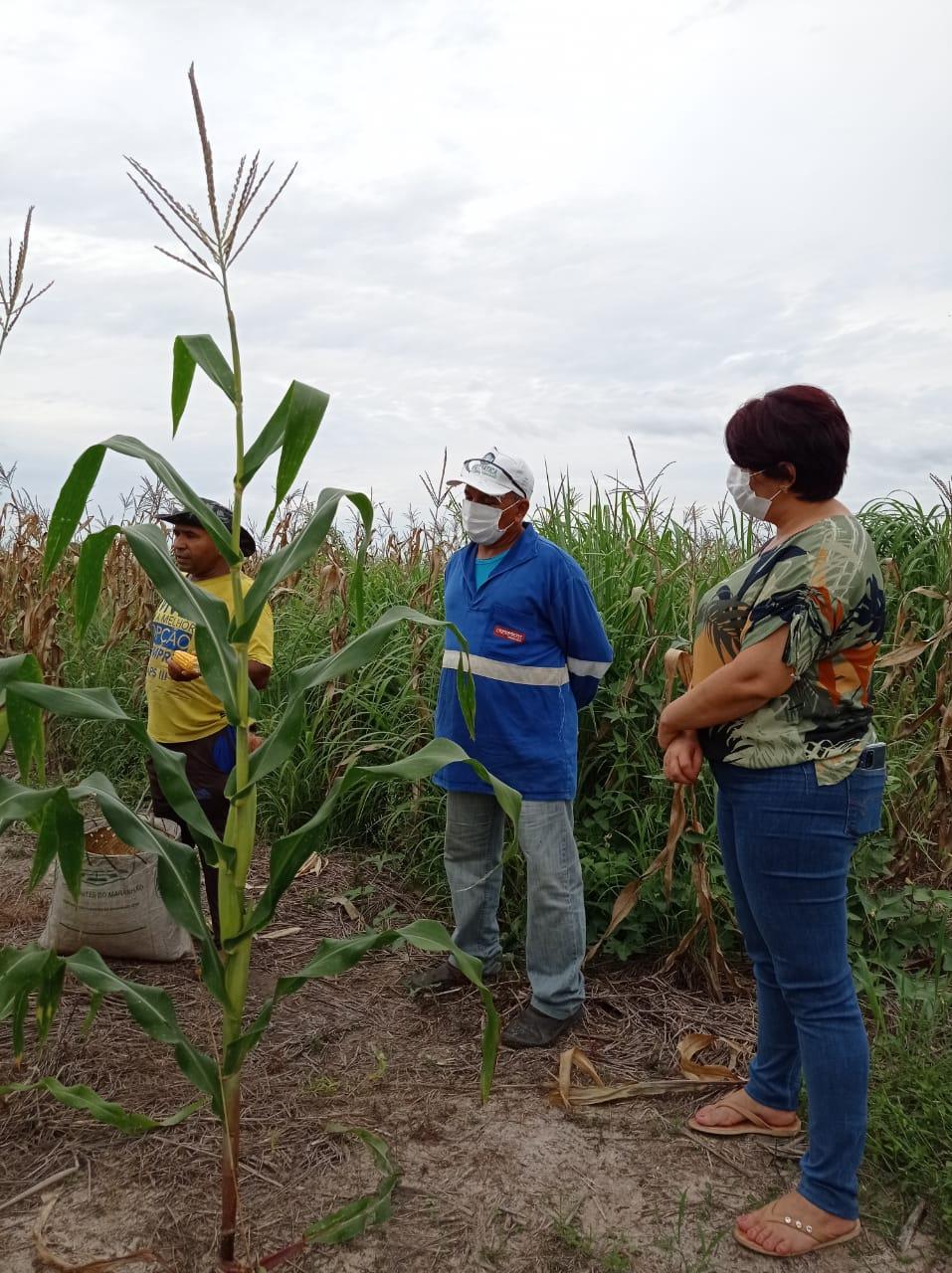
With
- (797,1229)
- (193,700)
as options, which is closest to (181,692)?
(193,700)

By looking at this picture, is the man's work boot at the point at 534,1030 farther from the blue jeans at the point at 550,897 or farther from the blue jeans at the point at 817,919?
the blue jeans at the point at 817,919

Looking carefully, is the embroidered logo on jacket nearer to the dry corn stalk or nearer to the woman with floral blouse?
the woman with floral blouse

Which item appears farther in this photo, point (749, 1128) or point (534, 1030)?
point (534, 1030)

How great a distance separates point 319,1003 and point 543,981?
Answer: 87 centimetres

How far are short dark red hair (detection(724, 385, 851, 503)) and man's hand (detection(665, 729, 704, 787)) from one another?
2.08 feet

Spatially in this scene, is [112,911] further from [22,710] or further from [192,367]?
[192,367]

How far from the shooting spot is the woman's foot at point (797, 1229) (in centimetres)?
234

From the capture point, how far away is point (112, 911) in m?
3.77

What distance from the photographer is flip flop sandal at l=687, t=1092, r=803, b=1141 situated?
2822 millimetres

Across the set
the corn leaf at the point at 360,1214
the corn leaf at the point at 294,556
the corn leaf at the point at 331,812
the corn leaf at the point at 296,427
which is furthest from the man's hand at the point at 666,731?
the corn leaf at the point at 360,1214

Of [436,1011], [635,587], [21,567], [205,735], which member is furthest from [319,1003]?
[21,567]

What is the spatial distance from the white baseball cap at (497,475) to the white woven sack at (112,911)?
5.56 ft

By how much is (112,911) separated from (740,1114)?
90.5 inches

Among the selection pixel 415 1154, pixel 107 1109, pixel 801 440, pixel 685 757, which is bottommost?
pixel 415 1154
